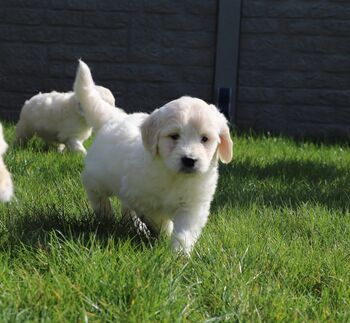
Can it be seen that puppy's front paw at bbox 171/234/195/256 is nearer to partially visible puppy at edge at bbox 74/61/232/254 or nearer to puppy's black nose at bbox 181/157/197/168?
partially visible puppy at edge at bbox 74/61/232/254

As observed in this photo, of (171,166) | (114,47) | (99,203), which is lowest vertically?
(99,203)

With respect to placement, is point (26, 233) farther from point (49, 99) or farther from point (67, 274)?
point (49, 99)

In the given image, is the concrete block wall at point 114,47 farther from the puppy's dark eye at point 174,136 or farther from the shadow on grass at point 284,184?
the puppy's dark eye at point 174,136

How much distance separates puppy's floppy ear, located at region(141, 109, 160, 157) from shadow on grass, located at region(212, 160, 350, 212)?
0.92m

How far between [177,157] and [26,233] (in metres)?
0.74

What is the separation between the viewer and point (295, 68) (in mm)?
8539

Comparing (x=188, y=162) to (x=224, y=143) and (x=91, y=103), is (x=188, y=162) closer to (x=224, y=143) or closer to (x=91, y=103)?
(x=224, y=143)

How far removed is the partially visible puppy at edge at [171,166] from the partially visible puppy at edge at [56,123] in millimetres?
2858

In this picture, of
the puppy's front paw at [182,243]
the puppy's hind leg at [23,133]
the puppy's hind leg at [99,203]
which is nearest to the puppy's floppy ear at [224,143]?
the puppy's front paw at [182,243]

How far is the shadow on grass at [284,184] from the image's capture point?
4328mm

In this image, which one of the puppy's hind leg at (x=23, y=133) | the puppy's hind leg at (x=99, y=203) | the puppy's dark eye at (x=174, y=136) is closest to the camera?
the puppy's dark eye at (x=174, y=136)

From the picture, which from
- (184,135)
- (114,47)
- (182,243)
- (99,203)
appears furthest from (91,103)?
(114,47)

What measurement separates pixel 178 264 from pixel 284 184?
244cm

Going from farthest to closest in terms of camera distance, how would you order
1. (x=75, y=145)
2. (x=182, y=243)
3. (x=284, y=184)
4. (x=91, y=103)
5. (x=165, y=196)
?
1. (x=75, y=145)
2. (x=284, y=184)
3. (x=91, y=103)
4. (x=165, y=196)
5. (x=182, y=243)
